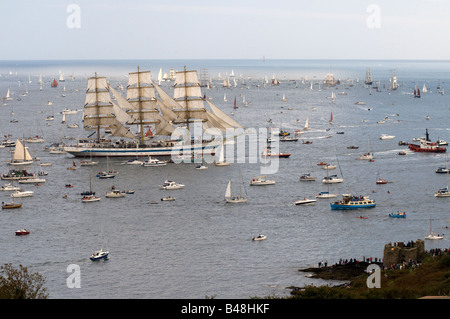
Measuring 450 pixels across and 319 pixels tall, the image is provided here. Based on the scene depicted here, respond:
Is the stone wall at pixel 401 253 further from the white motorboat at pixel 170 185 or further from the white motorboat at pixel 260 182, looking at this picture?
the white motorboat at pixel 170 185

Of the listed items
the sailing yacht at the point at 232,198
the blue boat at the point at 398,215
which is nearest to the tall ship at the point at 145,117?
the sailing yacht at the point at 232,198

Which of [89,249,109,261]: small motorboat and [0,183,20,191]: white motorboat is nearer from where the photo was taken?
[89,249,109,261]: small motorboat

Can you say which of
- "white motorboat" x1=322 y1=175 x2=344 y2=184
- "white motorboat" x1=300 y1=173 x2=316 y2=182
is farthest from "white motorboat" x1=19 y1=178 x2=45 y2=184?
"white motorboat" x1=322 y1=175 x2=344 y2=184

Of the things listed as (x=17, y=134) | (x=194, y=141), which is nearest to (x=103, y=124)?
(x=194, y=141)

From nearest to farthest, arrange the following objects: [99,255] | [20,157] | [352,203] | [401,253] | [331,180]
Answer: [401,253]
[99,255]
[352,203]
[331,180]
[20,157]

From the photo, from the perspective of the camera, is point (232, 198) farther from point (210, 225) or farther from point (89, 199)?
point (89, 199)

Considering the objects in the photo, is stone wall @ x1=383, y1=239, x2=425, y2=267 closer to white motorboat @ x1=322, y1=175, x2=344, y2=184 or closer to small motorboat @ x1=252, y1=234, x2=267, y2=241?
small motorboat @ x1=252, y1=234, x2=267, y2=241

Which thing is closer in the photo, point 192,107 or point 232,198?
point 232,198

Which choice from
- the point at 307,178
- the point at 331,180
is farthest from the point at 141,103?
the point at 331,180

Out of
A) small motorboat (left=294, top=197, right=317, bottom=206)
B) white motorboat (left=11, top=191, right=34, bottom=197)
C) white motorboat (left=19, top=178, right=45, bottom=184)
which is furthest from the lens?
white motorboat (left=19, top=178, right=45, bottom=184)
